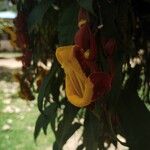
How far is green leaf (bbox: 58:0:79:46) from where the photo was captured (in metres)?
0.72

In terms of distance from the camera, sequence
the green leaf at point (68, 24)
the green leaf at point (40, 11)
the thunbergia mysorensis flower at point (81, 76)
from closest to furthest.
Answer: the thunbergia mysorensis flower at point (81, 76) < the green leaf at point (68, 24) < the green leaf at point (40, 11)

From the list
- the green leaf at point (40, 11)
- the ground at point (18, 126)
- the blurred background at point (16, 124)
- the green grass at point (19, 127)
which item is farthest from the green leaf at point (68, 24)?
the green grass at point (19, 127)

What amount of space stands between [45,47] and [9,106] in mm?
3100

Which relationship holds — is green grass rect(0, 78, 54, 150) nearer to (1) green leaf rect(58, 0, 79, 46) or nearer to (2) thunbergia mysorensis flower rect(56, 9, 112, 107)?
(1) green leaf rect(58, 0, 79, 46)

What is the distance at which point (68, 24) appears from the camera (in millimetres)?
738

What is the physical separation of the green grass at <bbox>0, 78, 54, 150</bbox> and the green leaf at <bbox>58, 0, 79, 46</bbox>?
6.27 feet

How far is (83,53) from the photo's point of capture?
0.55 m

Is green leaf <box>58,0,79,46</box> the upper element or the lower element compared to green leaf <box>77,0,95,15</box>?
lower

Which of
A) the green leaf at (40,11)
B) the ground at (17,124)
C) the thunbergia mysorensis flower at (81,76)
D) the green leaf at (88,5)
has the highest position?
the green leaf at (88,5)

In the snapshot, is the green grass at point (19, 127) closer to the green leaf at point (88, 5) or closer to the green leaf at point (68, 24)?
the green leaf at point (68, 24)

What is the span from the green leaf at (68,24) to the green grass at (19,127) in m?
1.91

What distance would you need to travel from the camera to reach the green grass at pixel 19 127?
305 centimetres

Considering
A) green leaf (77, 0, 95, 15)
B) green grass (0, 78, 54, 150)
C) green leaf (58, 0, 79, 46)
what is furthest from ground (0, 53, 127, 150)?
green leaf (77, 0, 95, 15)

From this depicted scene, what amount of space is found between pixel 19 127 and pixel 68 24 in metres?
2.80
